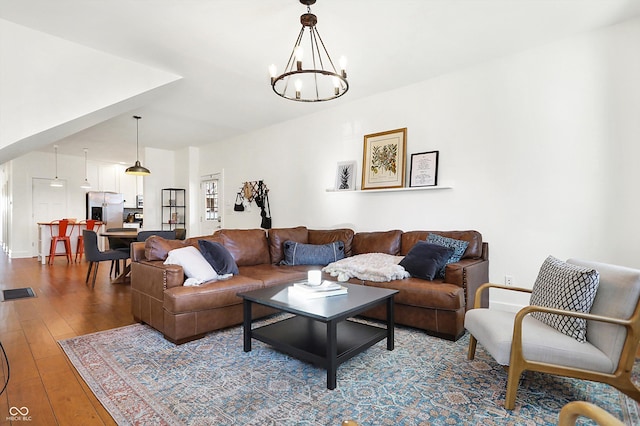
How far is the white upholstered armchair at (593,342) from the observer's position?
1.66 meters

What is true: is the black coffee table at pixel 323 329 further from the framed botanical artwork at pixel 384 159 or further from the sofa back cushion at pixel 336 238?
the framed botanical artwork at pixel 384 159

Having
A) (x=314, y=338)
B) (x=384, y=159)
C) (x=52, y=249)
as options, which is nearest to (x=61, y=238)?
(x=52, y=249)

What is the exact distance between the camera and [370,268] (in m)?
3.33

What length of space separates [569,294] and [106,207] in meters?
10.6

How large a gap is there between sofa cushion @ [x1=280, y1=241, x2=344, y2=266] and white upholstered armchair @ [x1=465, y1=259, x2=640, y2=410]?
2330mm

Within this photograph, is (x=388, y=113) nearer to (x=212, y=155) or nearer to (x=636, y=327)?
(x=636, y=327)

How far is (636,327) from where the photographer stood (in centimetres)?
162

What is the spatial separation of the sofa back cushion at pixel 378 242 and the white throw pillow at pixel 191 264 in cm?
190

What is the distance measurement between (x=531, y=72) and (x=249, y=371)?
3.87m

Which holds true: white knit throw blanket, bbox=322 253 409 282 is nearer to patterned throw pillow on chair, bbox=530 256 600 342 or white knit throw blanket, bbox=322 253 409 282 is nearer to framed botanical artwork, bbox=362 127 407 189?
framed botanical artwork, bbox=362 127 407 189

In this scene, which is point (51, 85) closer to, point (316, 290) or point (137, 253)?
point (137, 253)

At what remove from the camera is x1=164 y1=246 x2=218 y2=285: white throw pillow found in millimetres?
2965

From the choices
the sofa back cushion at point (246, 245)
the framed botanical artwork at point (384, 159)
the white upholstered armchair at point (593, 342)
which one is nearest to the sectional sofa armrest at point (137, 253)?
the sofa back cushion at point (246, 245)

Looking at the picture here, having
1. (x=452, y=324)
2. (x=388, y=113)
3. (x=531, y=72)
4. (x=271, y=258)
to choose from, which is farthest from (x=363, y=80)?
(x=452, y=324)
